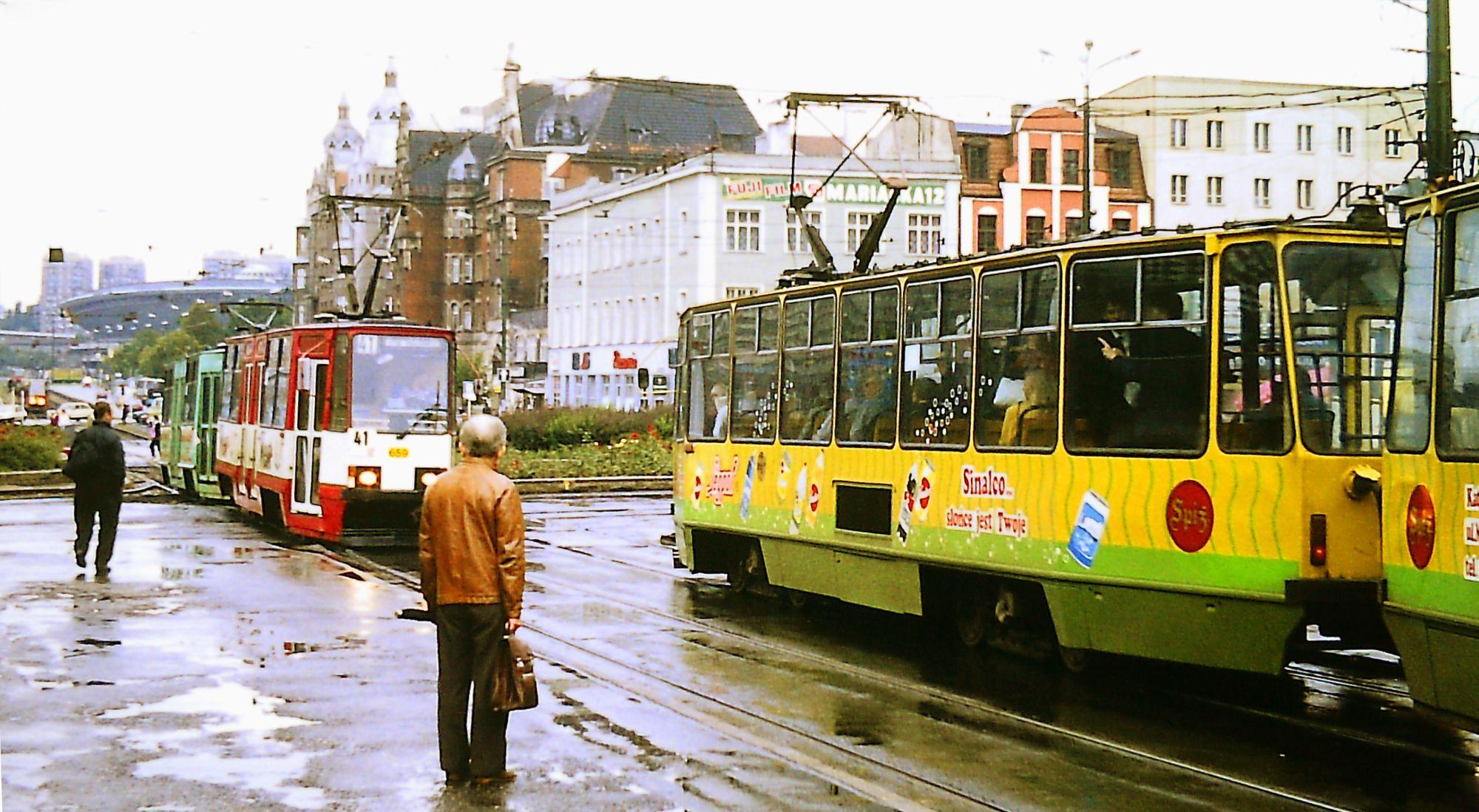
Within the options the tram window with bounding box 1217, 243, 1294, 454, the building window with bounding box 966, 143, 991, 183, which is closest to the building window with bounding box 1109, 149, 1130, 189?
the building window with bounding box 966, 143, 991, 183

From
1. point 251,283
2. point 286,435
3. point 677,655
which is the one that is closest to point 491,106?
point 251,283

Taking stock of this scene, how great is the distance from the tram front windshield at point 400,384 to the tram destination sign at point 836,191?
162 ft

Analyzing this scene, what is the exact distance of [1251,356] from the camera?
11.0 metres

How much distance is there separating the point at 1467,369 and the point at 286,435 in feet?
63.8

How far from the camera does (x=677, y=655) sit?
13.7m

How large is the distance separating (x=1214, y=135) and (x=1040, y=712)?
7276 centimetres

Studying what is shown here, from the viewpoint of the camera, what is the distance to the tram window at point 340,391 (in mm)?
24250

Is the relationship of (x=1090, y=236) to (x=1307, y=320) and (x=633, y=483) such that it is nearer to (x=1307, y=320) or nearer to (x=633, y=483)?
(x=1307, y=320)

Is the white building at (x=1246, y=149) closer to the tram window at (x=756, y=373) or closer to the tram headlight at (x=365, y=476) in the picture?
the tram headlight at (x=365, y=476)

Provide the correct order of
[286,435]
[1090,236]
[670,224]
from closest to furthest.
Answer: [1090,236] < [286,435] < [670,224]

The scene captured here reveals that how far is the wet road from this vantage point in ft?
29.7

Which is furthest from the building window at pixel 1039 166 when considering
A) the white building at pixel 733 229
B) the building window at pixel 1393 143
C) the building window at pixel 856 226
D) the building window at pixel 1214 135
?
the building window at pixel 1393 143

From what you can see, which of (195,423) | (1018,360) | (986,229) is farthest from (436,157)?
(1018,360)

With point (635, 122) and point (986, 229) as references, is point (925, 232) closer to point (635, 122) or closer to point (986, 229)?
point (986, 229)
